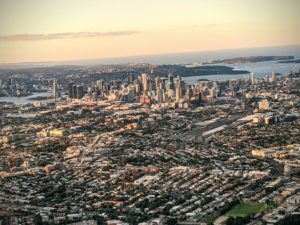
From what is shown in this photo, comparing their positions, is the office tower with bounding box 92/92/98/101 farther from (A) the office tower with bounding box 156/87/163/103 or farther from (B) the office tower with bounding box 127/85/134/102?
(A) the office tower with bounding box 156/87/163/103

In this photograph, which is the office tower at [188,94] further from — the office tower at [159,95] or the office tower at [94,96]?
the office tower at [94,96]

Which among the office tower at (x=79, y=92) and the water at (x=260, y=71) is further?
the water at (x=260, y=71)

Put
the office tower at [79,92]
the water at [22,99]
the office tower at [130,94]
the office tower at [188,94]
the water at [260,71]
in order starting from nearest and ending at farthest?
the office tower at [188,94], the office tower at [130,94], the water at [22,99], the office tower at [79,92], the water at [260,71]

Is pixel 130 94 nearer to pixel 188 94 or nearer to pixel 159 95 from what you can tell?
pixel 159 95

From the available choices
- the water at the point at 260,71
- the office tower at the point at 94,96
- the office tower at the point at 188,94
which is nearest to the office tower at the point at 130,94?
the office tower at the point at 94,96

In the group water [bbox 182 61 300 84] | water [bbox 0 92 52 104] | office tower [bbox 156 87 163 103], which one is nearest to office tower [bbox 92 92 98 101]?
water [bbox 0 92 52 104]

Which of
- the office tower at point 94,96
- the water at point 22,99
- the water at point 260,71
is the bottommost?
the water at point 22,99

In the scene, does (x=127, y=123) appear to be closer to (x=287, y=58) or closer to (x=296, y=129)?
(x=296, y=129)

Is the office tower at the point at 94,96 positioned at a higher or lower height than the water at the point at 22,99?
higher

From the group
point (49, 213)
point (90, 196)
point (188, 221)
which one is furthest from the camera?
point (90, 196)

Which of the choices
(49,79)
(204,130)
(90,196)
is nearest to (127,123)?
(204,130)

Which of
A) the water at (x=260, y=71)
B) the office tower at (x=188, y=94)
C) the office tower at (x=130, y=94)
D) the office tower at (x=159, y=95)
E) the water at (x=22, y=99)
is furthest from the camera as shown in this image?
the water at (x=260, y=71)
